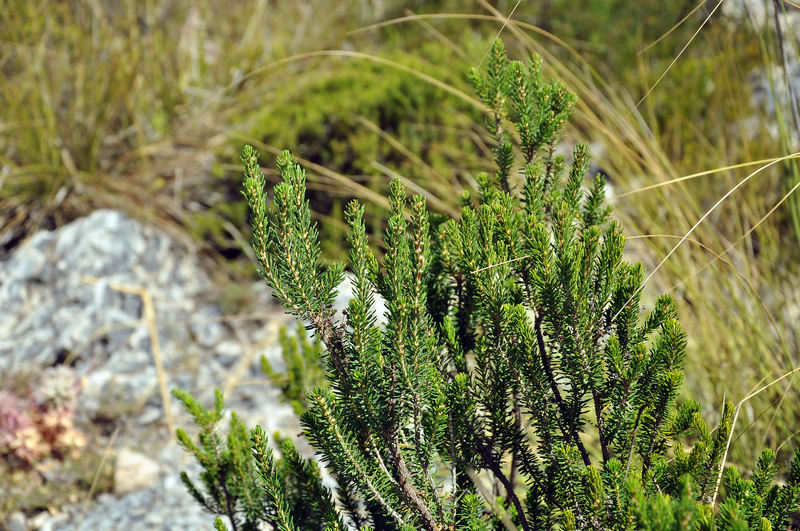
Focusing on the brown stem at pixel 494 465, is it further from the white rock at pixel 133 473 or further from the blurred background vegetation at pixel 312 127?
the white rock at pixel 133 473

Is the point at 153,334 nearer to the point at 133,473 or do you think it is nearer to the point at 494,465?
the point at 133,473

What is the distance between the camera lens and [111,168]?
163 inches

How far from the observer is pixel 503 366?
1262 millimetres

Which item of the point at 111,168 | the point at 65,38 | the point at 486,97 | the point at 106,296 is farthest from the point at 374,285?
the point at 65,38

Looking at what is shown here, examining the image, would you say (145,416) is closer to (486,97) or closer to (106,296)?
(106,296)

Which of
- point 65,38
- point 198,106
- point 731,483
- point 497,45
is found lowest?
point 731,483

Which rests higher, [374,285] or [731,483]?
[374,285]

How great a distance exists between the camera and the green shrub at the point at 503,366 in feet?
3.69

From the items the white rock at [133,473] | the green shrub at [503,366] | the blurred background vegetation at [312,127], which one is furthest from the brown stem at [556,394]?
the white rock at [133,473]

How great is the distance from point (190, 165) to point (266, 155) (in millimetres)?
598

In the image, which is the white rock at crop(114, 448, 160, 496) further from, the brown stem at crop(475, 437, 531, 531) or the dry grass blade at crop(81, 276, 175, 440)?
the brown stem at crop(475, 437, 531, 531)

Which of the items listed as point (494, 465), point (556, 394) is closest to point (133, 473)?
point (494, 465)

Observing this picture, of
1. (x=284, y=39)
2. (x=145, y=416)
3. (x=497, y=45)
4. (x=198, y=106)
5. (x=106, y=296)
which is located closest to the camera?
(x=497, y=45)

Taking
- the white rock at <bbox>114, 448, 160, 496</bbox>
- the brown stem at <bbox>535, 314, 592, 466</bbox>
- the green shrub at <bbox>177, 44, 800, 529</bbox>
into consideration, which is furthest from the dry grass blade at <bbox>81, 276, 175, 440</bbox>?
the brown stem at <bbox>535, 314, 592, 466</bbox>
